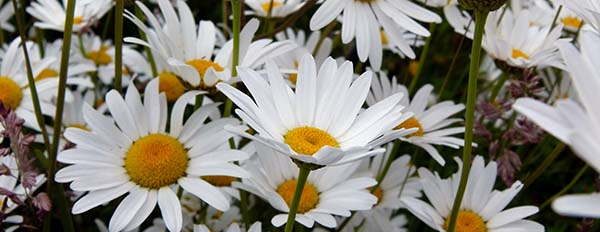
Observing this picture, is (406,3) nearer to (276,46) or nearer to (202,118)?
(276,46)

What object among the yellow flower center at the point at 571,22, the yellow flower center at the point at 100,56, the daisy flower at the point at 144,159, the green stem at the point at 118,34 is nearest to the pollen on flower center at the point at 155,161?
the daisy flower at the point at 144,159

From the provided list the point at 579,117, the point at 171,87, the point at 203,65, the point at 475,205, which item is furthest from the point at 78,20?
the point at 579,117

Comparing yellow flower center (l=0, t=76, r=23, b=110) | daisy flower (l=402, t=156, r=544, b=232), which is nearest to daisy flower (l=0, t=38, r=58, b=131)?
yellow flower center (l=0, t=76, r=23, b=110)

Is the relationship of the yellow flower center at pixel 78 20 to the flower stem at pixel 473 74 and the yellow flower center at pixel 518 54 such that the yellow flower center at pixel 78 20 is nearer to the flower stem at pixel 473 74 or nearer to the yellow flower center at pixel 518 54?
the yellow flower center at pixel 518 54

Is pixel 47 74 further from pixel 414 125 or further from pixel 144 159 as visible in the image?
pixel 414 125

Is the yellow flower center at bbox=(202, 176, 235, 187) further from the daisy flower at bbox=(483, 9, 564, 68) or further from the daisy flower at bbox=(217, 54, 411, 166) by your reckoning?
the daisy flower at bbox=(483, 9, 564, 68)

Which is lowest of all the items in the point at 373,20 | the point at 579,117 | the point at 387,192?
the point at 387,192
